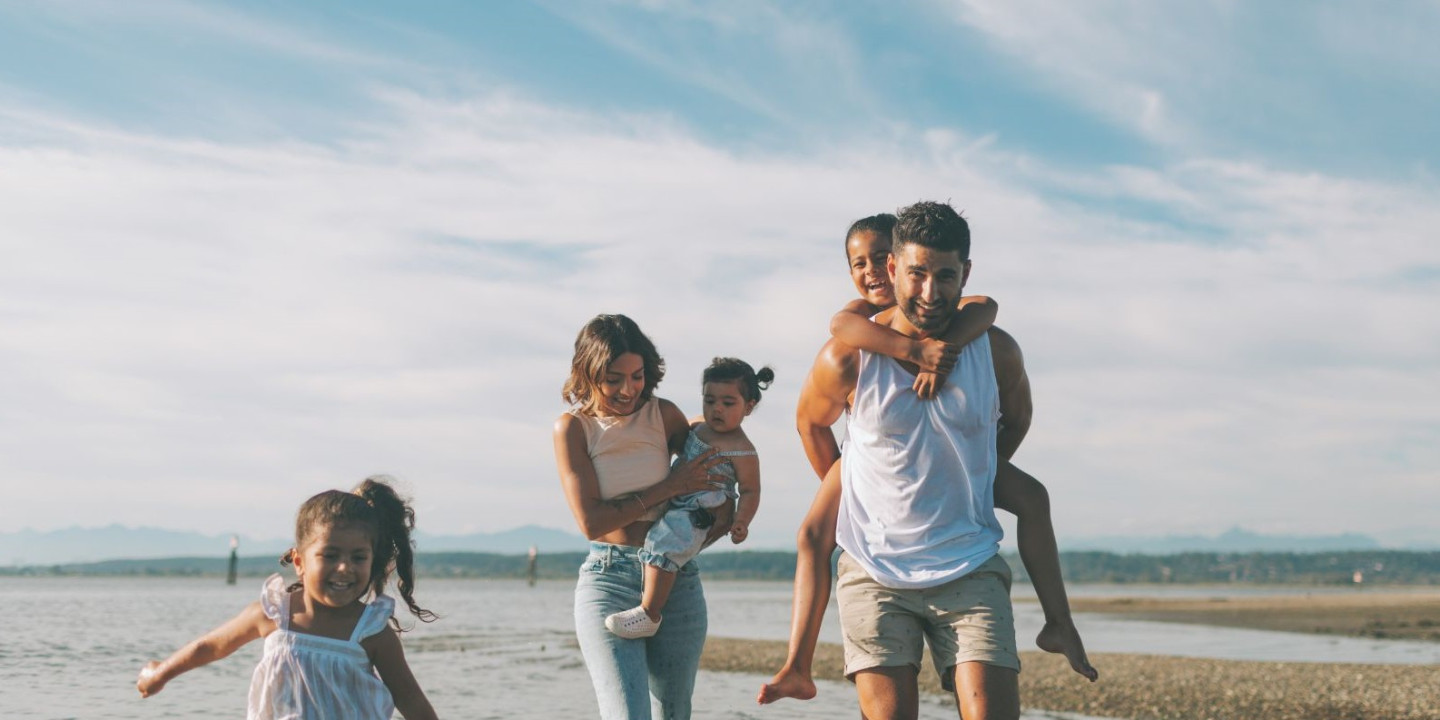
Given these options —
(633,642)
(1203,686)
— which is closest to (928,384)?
(633,642)

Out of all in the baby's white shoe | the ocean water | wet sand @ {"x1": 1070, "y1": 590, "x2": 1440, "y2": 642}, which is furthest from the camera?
wet sand @ {"x1": 1070, "y1": 590, "x2": 1440, "y2": 642}

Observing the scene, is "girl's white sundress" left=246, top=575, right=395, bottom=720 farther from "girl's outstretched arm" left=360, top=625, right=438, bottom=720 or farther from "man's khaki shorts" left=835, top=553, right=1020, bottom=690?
"man's khaki shorts" left=835, top=553, right=1020, bottom=690

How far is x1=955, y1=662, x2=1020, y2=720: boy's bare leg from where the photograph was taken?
396 centimetres

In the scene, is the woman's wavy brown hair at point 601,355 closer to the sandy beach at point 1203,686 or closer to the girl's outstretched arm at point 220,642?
the girl's outstretched arm at point 220,642

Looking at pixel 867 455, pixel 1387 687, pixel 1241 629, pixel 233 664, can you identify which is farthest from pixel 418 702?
pixel 1241 629

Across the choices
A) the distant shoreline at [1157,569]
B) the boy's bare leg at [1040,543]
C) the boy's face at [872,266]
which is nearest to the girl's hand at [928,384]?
the boy's bare leg at [1040,543]

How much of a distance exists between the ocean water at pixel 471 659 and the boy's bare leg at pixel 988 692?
13.2 metres

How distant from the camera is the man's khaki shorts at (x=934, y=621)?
4.04 metres

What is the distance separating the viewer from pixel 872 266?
4.84 meters

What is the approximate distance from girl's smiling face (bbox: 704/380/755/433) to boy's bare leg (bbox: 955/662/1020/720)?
147 cm

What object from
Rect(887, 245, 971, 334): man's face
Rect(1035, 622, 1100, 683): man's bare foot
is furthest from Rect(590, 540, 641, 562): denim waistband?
Rect(1035, 622, 1100, 683): man's bare foot

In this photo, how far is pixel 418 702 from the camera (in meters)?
4.17

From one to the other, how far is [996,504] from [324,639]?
224cm

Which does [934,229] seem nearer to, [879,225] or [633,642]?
[879,225]
